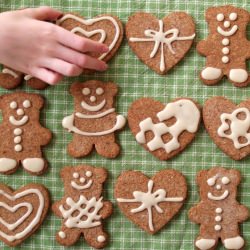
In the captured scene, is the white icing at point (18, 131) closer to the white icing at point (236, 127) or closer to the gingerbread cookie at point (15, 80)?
the gingerbread cookie at point (15, 80)

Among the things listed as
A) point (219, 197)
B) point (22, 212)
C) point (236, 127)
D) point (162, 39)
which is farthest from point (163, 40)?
point (22, 212)

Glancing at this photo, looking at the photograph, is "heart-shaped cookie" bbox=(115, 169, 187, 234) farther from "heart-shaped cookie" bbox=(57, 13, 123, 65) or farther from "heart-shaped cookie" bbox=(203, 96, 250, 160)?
"heart-shaped cookie" bbox=(57, 13, 123, 65)

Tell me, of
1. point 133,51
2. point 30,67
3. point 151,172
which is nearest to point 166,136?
point 151,172

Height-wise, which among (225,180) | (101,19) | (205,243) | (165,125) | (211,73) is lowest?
(205,243)

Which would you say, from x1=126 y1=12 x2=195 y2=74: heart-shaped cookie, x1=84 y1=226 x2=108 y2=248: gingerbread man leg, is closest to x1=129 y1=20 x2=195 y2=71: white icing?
x1=126 y1=12 x2=195 y2=74: heart-shaped cookie

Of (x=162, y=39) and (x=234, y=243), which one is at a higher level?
(x=162, y=39)

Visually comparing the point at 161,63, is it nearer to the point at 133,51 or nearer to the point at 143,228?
the point at 133,51

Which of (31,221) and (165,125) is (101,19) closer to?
(165,125)
